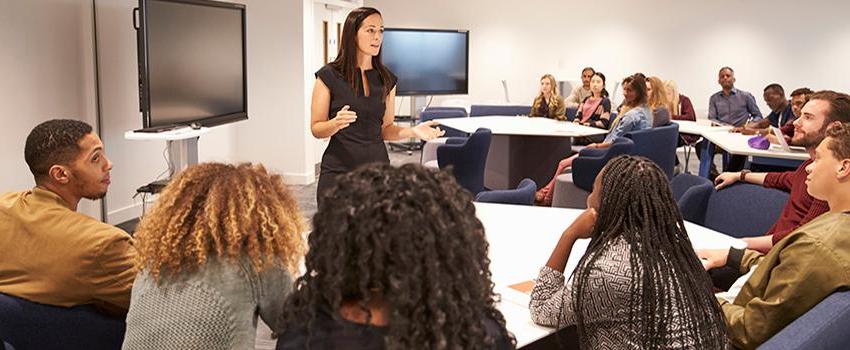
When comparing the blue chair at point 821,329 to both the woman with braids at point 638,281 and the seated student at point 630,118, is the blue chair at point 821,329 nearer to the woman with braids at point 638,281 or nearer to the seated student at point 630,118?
the woman with braids at point 638,281

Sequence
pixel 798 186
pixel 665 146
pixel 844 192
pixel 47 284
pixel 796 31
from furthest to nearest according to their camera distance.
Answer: pixel 796 31 → pixel 665 146 → pixel 798 186 → pixel 844 192 → pixel 47 284

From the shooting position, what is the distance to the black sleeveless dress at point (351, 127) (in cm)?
335

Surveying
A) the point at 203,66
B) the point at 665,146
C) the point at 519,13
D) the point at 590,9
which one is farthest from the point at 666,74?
the point at 203,66

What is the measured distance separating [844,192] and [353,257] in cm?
173

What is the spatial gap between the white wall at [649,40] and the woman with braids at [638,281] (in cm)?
1067

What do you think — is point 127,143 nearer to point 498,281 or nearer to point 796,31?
point 498,281

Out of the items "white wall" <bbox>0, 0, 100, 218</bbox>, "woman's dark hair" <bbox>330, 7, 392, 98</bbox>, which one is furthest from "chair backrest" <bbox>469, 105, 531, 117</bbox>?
"woman's dark hair" <bbox>330, 7, 392, 98</bbox>

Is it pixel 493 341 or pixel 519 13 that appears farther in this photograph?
pixel 519 13

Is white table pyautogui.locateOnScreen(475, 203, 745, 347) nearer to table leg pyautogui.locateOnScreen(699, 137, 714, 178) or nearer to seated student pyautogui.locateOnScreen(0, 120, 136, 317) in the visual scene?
seated student pyautogui.locateOnScreen(0, 120, 136, 317)

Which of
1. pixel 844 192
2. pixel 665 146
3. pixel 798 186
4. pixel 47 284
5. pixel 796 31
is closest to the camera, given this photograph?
pixel 47 284

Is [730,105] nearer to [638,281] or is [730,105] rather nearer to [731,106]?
[731,106]

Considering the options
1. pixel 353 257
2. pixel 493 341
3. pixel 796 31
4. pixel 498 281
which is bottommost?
pixel 498 281

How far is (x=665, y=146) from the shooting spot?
6070mm

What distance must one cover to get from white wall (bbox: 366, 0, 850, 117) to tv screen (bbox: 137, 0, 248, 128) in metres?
6.17
